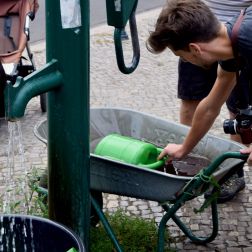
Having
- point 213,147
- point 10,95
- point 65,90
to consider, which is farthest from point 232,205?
point 10,95

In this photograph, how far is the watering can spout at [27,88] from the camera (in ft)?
9.12

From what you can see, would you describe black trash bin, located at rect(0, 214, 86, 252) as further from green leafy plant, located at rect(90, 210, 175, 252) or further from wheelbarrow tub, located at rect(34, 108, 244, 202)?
green leafy plant, located at rect(90, 210, 175, 252)

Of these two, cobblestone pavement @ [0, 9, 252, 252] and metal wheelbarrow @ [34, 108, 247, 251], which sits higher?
metal wheelbarrow @ [34, 108, 247, 251]

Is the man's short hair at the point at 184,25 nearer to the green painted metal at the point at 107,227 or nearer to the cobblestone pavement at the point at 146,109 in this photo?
the green painted metal at the point at 107,227

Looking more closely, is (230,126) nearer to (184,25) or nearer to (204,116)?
(204,116)

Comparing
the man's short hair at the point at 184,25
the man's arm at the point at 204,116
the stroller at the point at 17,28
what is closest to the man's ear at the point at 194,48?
the man's short hair at the point at 184,25

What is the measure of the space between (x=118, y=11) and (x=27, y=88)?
50 cm

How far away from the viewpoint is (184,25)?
2998 mm

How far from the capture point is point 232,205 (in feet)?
15.1

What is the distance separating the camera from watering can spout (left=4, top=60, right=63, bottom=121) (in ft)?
9.12

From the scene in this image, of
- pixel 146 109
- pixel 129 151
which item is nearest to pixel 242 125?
pixel 129 151

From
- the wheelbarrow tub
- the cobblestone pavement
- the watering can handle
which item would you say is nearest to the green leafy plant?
the cobblestone pavement

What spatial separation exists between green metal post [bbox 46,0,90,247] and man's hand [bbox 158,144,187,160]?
0.44 meters

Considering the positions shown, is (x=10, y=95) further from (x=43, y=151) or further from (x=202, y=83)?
(x=43, y=151)
